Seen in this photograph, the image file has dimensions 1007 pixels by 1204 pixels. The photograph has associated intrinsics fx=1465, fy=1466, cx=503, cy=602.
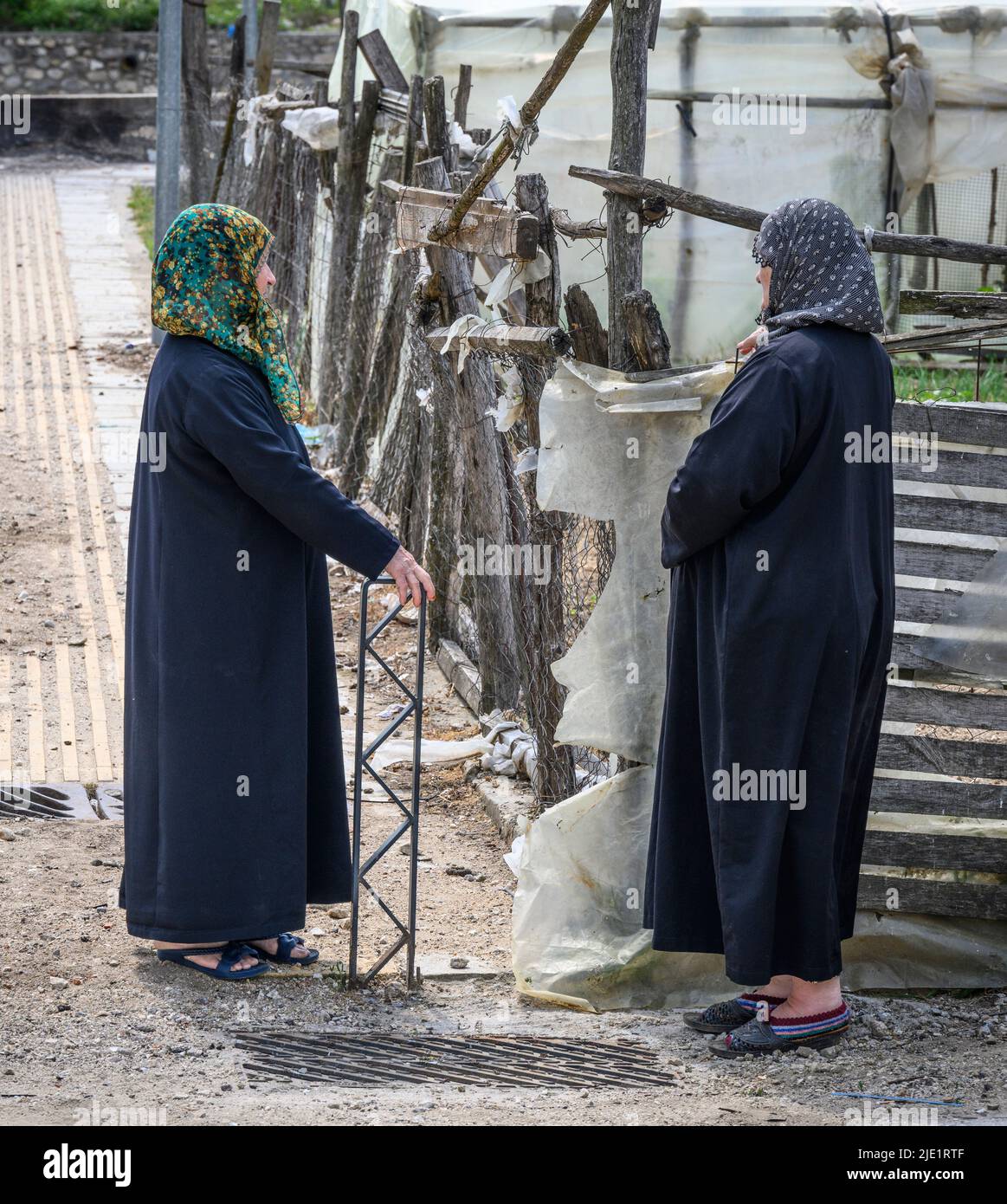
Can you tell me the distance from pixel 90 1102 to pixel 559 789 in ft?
6.63

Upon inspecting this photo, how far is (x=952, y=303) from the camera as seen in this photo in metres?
3.84

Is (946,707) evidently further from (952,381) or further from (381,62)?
(952,381)

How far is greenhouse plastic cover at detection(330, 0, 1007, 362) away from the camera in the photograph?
10461mm

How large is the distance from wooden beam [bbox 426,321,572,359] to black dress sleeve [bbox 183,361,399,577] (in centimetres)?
73

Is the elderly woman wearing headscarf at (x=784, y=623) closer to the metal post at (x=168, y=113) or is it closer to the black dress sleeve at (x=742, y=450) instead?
the black dress sleeve at (x=742, y=450)

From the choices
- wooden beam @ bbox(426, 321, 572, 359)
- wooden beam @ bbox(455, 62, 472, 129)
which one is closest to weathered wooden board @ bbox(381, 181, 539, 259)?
wooden beam @ bbox(426, 321, 572, 359)

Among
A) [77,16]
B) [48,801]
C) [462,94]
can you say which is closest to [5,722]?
[48,801]

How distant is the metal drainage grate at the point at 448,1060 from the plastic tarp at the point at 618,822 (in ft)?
0.92

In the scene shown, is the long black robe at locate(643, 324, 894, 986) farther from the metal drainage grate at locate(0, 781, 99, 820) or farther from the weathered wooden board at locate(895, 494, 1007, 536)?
the metal drainage grate at locate(0, 781, 99, 820)

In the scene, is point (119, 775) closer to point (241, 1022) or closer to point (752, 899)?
point (241, 1022)

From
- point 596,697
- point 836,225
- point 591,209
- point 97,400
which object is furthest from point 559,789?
point 591,209

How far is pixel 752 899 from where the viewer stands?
310cm

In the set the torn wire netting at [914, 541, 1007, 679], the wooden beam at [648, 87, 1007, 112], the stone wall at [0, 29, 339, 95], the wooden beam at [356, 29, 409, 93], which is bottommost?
the torn wire netting at [914, 541, 1007, 679]

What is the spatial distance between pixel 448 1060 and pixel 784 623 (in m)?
1.21
